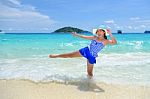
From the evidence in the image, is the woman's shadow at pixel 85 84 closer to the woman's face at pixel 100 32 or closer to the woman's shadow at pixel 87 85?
the woman's shadow at pixel 87 85

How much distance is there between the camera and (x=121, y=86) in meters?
6.31

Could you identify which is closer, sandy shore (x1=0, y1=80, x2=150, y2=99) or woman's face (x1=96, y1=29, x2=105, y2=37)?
sandy shore (x1=0, y1=80, x2=150, y2=99)

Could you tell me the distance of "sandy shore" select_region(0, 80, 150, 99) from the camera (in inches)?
213

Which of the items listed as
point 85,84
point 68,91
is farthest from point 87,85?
point 68,91

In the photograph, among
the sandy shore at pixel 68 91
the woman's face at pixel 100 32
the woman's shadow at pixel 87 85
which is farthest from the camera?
the woman's face at pixel 100 32

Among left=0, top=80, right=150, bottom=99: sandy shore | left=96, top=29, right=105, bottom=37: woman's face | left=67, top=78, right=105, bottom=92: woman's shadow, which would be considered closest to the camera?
left=0, top=80, right=150, bottom=99: sandy shore

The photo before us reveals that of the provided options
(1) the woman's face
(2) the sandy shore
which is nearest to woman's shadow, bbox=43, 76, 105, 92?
(2) the sandy shore

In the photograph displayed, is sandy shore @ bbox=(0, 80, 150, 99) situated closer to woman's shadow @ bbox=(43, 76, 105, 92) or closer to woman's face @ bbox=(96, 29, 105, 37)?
woman's shadow @ bbox=(43, 76, 105, 92)

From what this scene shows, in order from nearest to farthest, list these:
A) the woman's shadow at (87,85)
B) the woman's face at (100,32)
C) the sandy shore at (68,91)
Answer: the sandy shore at (68,91) < the woman's shadow at (87,85) < the woman's face at (100,32)

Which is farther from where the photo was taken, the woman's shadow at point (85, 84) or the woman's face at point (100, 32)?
the woman's face at point (100, 32)

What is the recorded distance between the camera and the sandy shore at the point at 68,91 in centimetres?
541

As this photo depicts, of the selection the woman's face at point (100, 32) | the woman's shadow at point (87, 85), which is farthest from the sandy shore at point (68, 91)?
the woman's face at point (100, 32)

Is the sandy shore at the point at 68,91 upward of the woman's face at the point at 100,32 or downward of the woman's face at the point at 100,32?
downward

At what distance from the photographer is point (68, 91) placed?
5789mm
